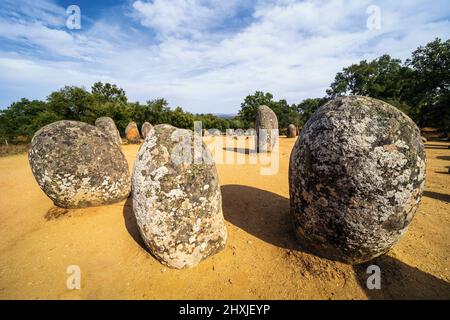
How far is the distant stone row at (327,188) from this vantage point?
120 inches

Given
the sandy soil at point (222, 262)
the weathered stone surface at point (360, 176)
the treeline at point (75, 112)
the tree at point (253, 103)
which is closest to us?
the weathered stone surface at point (360, 176)

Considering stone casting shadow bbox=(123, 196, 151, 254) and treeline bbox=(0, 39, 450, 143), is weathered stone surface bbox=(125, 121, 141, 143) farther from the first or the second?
stone casting shadow bbox=(123, 196, 151, 254)

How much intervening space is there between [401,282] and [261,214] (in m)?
2.85

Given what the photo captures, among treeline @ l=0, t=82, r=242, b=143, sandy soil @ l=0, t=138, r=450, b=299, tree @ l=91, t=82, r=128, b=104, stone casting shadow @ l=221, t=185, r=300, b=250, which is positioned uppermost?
tree @ l=91, t=82, r=128, b=104

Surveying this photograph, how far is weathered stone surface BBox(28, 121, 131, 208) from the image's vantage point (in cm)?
531

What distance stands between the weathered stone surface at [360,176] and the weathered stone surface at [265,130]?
9.14m

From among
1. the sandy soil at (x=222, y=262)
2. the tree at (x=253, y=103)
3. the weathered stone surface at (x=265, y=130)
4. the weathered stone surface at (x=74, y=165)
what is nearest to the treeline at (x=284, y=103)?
the tree at (x=253, y=103)

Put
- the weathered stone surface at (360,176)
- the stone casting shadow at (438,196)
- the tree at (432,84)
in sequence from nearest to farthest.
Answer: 1. the weathered stone surface at (360,176)
2. the stone casting shadow at (438,196)
3. the tree at (432,84)

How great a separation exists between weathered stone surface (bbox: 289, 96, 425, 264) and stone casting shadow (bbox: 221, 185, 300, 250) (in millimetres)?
1039

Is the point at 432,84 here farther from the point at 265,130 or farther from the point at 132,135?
the point at 132,135

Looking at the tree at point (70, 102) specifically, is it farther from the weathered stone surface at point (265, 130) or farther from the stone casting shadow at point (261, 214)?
the stone casting shadow at point (261, 214)

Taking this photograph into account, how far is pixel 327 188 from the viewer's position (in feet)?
10.9

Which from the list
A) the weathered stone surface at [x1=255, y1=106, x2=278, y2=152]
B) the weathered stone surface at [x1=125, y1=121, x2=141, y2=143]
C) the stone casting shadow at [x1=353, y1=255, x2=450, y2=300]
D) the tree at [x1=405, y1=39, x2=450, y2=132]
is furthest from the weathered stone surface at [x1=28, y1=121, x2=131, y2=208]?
the tree at [x1=405, y1=39, x2=450, y2=132]
